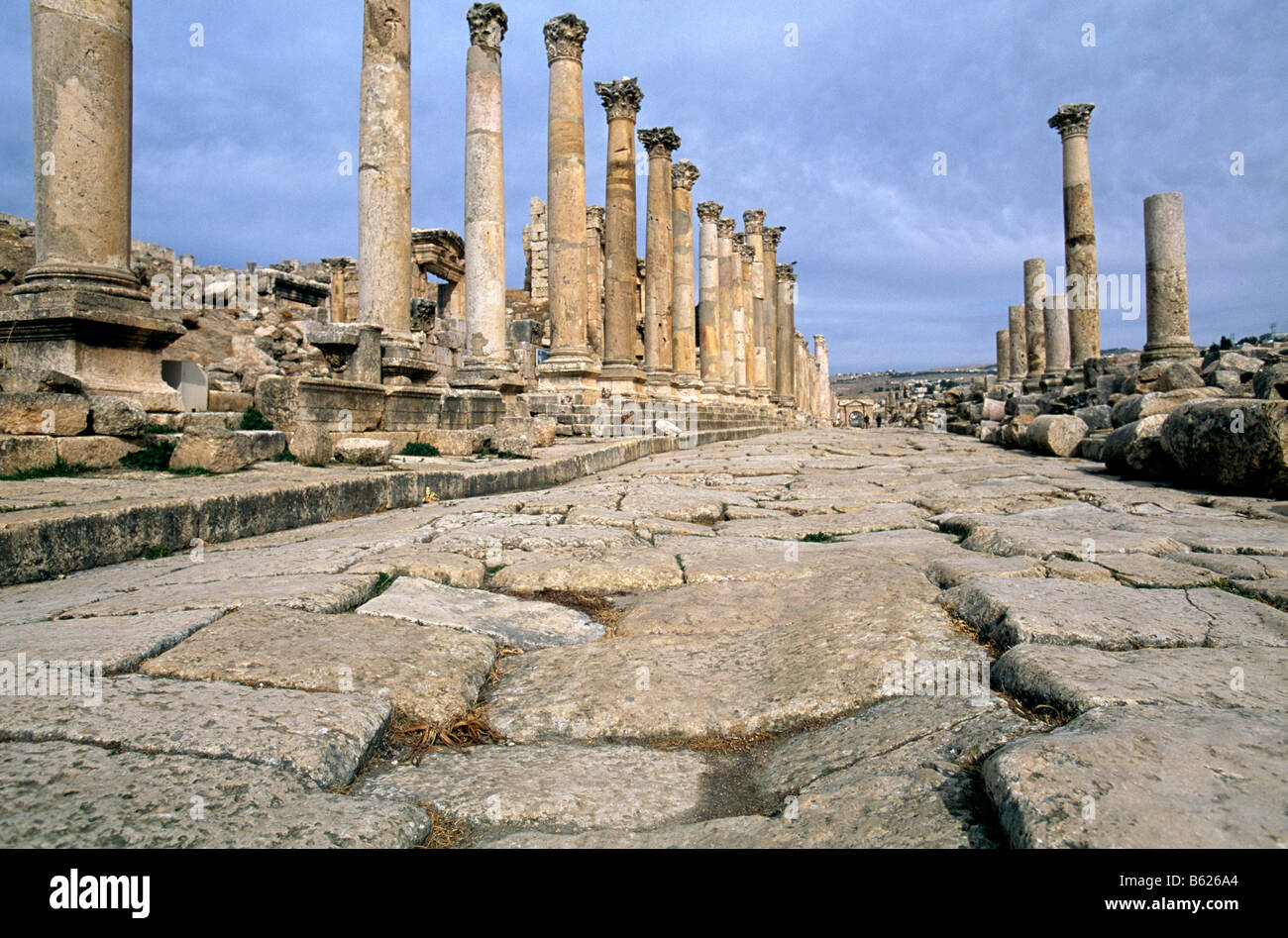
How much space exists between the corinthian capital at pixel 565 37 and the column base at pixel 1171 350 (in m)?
13.4

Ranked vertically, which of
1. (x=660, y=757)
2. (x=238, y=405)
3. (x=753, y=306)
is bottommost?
(x=660, y=757)

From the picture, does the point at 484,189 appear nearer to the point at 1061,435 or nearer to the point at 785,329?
the point at 1061,435

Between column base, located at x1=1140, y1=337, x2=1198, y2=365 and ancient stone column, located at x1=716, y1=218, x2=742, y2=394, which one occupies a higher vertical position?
ancient stone column, located at x1=716, y1=218, x2=742, y2=394

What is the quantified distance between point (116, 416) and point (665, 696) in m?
5.47

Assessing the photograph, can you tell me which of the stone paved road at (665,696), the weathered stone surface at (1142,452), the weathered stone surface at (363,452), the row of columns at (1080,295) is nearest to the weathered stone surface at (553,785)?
the stone paved road at (665,696)

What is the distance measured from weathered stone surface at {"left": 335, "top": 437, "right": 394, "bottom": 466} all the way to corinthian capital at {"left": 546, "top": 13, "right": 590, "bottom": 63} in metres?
9.80

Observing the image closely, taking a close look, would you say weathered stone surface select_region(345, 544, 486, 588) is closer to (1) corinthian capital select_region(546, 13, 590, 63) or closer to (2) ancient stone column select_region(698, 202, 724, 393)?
(1) corinthian capital select_region(546, 13, 590, 63)

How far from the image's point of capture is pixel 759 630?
90.2 inches

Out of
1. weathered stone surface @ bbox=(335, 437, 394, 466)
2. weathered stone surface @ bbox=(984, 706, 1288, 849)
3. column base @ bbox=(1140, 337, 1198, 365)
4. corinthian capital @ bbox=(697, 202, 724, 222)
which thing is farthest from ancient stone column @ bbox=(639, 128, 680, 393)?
weathered stone surface @ bbox=(984, 706, 1288, 849)

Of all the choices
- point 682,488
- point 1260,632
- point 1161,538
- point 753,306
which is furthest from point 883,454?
point 753,306

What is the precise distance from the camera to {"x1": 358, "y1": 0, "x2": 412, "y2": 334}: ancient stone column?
9.29 meters

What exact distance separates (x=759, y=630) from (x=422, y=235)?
797 inches

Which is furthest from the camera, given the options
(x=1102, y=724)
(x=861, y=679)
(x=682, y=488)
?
(x=682, y=488)
